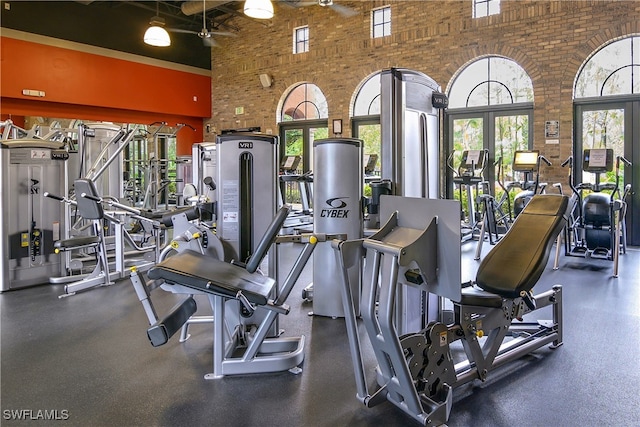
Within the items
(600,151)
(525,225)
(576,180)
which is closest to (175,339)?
(525,225)

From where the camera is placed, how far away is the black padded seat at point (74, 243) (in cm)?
507

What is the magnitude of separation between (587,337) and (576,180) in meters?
5.10

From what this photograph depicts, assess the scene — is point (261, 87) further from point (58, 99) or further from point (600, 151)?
point (600, 151)

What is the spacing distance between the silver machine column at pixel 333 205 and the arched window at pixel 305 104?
6641 millimetres

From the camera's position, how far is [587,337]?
11.2 ft

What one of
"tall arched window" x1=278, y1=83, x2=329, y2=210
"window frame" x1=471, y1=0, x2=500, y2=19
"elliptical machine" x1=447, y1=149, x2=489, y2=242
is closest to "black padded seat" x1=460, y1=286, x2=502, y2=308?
"elliptical machine" x1=447, y1=149, x2=489, y2=242

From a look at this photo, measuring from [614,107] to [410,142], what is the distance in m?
5.79

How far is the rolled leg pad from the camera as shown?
8.13ft

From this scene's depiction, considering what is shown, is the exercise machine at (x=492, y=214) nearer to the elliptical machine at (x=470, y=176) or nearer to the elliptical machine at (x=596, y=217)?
the elliptical machine at (x=470, y=176)

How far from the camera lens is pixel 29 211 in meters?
5.21

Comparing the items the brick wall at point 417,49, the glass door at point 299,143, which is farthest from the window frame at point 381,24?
the glass door at point 299,143

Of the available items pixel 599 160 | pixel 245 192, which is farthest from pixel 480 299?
pixel 599 160

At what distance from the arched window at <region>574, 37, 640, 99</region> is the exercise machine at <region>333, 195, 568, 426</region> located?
5.56 m

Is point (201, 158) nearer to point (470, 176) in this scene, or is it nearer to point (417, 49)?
point (470, 176)
